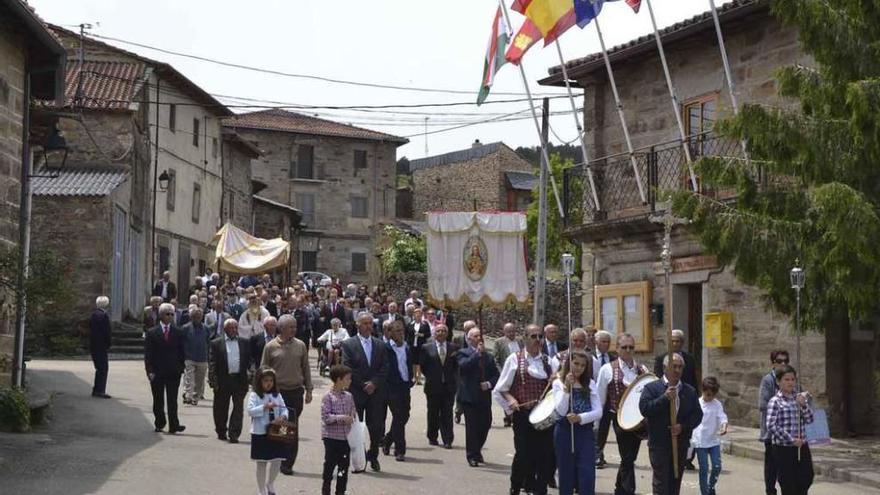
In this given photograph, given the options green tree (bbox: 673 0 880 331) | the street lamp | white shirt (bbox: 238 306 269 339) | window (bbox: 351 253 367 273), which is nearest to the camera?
green tree (bbox: 673 0 880 331)

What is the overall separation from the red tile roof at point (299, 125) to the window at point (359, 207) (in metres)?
3.02

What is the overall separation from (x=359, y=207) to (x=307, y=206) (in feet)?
8.46

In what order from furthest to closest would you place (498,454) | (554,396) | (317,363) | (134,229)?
1. (134,229)
2. (317,363)
3. (498,454)
4. (554,396)

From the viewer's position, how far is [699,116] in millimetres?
22953

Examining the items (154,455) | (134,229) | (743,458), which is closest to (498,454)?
(743,458)

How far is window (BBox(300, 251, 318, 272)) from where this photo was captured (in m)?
66.8

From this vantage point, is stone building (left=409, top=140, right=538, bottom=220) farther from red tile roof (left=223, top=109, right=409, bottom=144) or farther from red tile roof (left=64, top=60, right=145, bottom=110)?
red tile roof (left=64, top=60, right=145, bottom=110)

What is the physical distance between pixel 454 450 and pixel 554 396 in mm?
5437

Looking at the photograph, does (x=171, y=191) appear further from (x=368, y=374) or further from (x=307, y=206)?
(x=368, y=374)

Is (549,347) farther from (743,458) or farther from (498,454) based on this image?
(743,458)

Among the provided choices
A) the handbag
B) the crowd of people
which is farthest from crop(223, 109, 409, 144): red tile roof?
the handbag

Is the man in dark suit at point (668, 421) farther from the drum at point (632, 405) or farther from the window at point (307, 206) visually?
the window at point (307, 206)

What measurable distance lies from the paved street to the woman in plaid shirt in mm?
1916

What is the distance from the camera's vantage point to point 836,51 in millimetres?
16516
